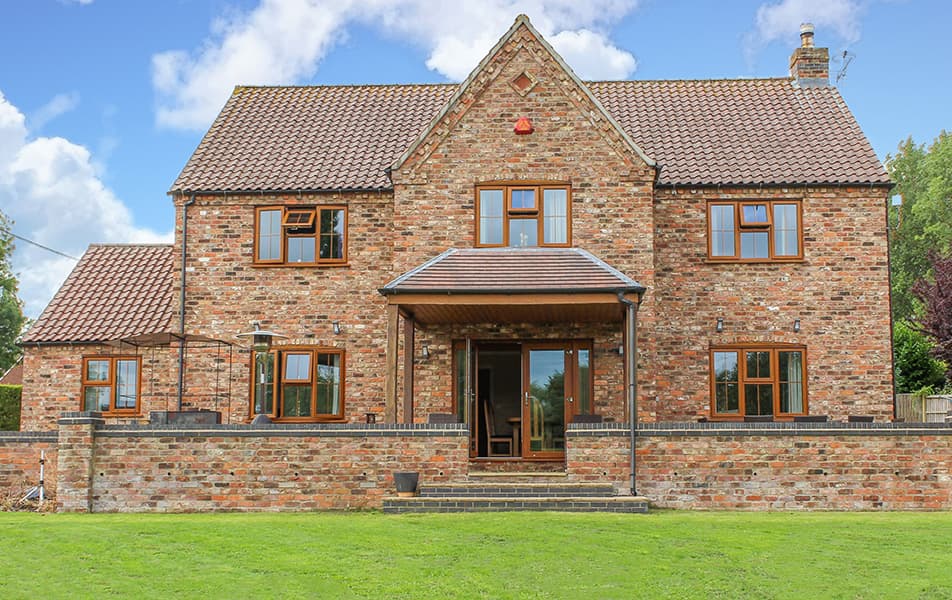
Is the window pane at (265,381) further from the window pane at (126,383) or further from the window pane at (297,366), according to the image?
the window pane at (126,383)

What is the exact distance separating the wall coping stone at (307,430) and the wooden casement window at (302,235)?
652cm

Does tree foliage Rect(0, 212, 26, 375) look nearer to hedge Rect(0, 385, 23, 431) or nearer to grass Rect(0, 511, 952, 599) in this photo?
hedge Rect(0, 385, 23, 431)

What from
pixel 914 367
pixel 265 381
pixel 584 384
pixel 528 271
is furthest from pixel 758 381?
pixel 914 367

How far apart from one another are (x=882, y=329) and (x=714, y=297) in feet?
11.8

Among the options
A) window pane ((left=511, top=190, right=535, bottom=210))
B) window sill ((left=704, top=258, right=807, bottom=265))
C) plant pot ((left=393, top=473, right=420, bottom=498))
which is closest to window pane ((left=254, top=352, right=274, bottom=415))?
window pane ((left=511, top=190, right=535, bottom=210))

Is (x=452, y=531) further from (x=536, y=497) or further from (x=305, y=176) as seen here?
(x=305, y=176)

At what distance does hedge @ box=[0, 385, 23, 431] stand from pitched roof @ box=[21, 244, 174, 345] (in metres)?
6.09

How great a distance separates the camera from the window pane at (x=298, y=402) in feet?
78.4

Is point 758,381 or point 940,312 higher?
point 940,312

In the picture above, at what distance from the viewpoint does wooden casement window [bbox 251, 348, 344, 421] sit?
23828 mm

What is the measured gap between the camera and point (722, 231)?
23.8 meters

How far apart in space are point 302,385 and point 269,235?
344cm

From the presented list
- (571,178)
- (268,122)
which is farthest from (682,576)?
(268,122)

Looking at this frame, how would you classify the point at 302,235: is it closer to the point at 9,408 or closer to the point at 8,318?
the point at 9,408
